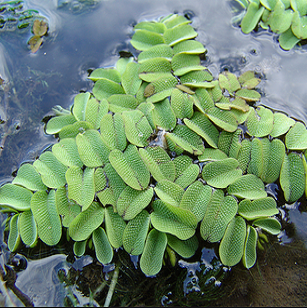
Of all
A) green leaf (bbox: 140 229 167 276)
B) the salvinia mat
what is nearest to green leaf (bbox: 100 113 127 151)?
the salvinia mat

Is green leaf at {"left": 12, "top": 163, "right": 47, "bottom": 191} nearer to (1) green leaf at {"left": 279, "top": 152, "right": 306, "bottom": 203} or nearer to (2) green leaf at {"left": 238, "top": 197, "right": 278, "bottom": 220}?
(2) green leaf at {"left": 238, "top": 197, "right": 278, "bottom": 220}

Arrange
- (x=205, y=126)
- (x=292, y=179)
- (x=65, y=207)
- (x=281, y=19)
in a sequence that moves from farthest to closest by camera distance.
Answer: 1. (x=281, y=19)
2. (x=205, y=126)
3. (x=292, y=179)
4. (x=65, y=207)

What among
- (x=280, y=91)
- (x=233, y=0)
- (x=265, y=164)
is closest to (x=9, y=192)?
(x=265, y=164)

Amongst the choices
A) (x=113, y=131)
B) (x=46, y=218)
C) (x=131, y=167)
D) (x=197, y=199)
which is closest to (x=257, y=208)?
(x=197, y=199)

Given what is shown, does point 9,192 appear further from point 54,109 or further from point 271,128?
point 271,128

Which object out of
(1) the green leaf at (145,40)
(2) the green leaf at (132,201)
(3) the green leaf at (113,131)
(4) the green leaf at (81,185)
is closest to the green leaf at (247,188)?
(2) the green leaf at (132,201)

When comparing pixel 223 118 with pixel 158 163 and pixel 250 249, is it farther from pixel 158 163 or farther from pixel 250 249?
pixel 250 249

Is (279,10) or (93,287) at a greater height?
(279,10)
